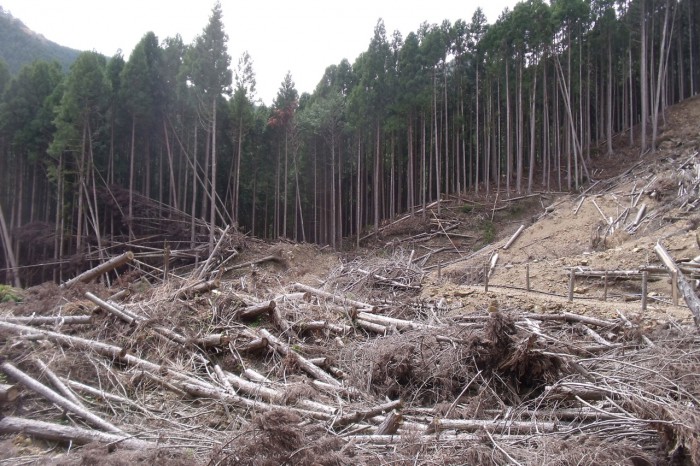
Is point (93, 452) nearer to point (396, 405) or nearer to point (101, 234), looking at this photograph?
point (396, 405)

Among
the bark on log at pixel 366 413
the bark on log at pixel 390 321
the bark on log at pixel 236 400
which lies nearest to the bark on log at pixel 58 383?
the bark on log at pixel 236 400

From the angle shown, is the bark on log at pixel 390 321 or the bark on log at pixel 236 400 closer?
the bark on log at pixel 236 400

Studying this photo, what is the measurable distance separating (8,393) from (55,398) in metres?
0.40

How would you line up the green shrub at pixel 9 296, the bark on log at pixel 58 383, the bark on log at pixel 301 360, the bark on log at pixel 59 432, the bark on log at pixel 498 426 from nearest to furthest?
the bark on log at pixel 498 426 → the bark on log at pixel 59 432 → the bark on log at pixel 58 383 → the bark on log at pixel 301 360 → the green shrub at pixel 9 296

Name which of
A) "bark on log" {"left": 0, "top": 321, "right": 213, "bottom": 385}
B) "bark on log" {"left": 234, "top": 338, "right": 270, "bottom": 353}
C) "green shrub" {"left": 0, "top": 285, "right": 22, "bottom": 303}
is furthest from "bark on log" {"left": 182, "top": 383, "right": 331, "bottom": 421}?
"green shrub" {"left": 0, "top": 285, "right": 22, "bottom": 303}

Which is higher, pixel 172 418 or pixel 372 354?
pixel 372 354

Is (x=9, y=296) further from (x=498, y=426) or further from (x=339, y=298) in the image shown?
(x=498, y=426)

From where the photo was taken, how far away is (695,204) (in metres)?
12.3

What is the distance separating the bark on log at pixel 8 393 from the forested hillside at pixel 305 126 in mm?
14450

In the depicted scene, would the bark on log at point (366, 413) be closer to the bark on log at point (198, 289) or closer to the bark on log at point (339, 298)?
the bark on log at point (339, 298)

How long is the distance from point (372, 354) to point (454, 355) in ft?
2.91

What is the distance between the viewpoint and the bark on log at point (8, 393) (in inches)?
179

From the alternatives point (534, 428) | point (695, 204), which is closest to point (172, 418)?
point (534, 428)

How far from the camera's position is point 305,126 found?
2725 centimetres
